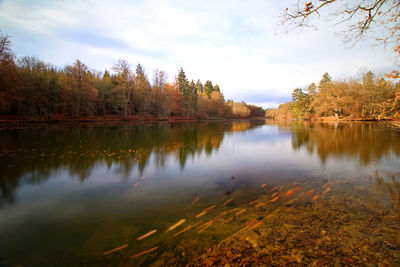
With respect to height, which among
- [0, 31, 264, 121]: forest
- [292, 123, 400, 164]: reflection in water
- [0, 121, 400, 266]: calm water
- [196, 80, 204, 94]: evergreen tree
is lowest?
[0, 121, 400, 266]: calm water

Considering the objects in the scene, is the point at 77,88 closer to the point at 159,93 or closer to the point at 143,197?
the point at 159,93

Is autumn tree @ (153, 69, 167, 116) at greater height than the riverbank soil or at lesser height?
greater

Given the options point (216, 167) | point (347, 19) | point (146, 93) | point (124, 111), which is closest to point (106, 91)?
point (124, 111)

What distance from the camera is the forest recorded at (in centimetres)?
2883

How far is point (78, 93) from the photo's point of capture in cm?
3519

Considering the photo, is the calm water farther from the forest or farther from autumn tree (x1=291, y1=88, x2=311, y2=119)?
autumn tree (x1=291, y1=88, x2=311, y2=119)

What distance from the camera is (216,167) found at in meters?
6.50

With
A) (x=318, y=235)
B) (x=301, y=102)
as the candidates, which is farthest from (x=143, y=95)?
(x=301, y=102)

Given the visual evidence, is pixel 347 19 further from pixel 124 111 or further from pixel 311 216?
pixel 124 111

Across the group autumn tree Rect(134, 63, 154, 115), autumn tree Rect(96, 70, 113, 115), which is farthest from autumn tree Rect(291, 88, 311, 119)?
autumn tree Rect(96, 70, 113, 115)

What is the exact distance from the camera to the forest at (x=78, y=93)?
28.8m

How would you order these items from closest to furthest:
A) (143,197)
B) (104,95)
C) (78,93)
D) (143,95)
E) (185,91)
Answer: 1. (143,197)
2. (78,93)
3. (104,95)
4. (143,95)
5. (185,91)

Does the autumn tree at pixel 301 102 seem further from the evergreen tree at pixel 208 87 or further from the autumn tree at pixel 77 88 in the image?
the autumn tree at pixel 77 88

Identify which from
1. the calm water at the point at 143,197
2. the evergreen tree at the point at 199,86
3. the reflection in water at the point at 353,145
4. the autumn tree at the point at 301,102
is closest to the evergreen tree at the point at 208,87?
the evergreen tree at the point at 199,86
